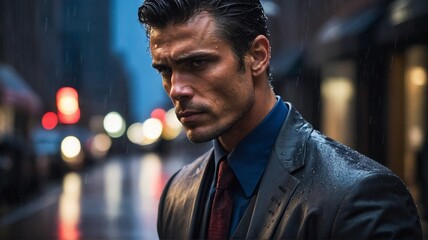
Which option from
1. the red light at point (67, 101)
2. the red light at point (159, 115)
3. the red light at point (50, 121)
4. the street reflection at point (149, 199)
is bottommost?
the street reflection at point (149, 199)

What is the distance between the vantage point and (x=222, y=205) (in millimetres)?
2328

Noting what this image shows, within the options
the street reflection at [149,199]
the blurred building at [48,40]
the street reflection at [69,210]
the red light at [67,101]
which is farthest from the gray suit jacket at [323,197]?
the red light at [67,101]

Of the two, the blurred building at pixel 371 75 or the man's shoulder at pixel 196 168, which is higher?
the blurred building at pixel 371 75

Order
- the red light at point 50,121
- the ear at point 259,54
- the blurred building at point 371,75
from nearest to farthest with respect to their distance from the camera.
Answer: the ear at point 259,54
the blurred building at point 371,75
the red light at point 50,121

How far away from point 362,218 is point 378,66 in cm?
1621

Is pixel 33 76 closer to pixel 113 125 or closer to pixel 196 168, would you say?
pixel 113 125

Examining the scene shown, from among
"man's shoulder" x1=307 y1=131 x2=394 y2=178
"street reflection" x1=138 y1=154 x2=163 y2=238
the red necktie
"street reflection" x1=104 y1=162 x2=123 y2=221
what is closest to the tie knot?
the red necktie

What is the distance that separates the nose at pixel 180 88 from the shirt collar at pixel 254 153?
9.7 inches

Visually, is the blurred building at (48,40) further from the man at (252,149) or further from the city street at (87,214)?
the man at (252,149)

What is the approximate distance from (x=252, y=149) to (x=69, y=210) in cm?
1558

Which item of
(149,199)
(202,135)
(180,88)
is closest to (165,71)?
(180,88)

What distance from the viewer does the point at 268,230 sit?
6.91 feet

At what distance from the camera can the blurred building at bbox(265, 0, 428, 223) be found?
48.8 ft

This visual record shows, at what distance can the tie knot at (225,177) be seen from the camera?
2.35m
